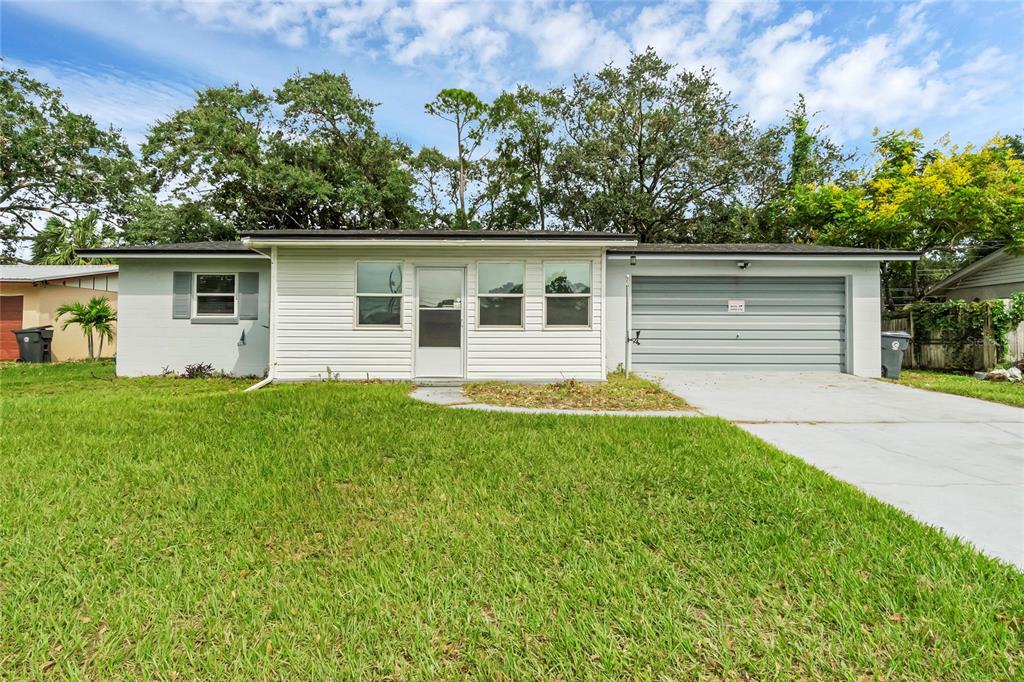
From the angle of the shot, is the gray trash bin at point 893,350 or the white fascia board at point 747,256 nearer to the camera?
the gray trash bin at point 893,350

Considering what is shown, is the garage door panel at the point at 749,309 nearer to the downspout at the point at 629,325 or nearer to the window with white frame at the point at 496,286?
the downspout at the point at 629,325

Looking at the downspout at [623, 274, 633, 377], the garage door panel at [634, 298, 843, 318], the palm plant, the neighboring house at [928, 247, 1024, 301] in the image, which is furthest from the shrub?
the neighboring house at [928, 247, 1024, 301]

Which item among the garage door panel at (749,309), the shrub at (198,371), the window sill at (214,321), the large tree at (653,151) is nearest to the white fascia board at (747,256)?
the garage door panel at (749,309)

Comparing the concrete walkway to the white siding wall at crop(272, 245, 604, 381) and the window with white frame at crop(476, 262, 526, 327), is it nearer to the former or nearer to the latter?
the white siding wall at crop(272, 245, 604, 381)

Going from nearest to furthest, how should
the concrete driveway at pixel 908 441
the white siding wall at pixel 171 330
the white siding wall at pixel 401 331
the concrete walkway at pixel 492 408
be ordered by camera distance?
the concrete driveway at pixel 908 441 → the concrete walkway at pixel 492 408 → the white siding wall at pixel 401 331 → the white siding wall at pixel 171 330

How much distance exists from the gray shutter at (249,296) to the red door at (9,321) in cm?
921

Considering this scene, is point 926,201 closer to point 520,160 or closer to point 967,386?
point 967,386

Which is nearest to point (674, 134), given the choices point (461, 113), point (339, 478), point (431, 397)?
point (461, 113)

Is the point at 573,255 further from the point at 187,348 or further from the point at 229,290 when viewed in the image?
the point at 187,348

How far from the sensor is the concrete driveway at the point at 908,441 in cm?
271

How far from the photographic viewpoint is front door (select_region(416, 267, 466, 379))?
26.6 feet

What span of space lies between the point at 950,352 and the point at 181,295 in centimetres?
1662

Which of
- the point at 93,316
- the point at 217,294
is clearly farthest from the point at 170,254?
the point at 93,316

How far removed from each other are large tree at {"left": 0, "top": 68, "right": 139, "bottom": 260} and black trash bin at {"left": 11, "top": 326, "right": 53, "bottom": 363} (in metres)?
9.13
